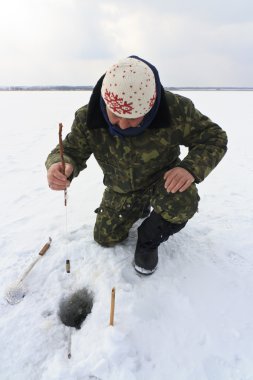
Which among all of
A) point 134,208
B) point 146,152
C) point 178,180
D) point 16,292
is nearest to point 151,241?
point 134,208

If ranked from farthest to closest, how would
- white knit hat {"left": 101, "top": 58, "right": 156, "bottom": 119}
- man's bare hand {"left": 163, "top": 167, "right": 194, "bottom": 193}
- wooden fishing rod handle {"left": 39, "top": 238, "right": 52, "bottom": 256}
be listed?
1. wooden fishing rod handle {"left": 39, "top": 238, "right": 52, "bottom": 256}
2. man's bare hand {"left": 163, "top": 167, "right": 194, "bottom": 193}
3. white knit hat {"left": 101, "top": 58, "right": 156, "bottom": 119}

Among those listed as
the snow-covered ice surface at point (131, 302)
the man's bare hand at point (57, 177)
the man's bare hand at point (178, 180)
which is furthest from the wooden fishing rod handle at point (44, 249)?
the man's bare hand at point (178, 180)

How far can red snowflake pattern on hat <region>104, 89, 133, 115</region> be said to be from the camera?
1.97 meters

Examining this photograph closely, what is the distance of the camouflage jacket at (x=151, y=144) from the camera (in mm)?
2395

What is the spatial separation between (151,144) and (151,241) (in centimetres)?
79

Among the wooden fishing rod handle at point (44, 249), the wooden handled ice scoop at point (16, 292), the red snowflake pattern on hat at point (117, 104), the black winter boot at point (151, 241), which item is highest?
the red snowflake pattern on hat at point (117, 104)

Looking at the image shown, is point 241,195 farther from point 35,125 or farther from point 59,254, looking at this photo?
point 35,125

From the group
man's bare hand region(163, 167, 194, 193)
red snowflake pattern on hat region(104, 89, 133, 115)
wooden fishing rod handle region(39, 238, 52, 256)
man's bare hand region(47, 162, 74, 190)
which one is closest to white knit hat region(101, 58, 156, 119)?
red snowflake pattern on hat region(104, 89, 133, 115)

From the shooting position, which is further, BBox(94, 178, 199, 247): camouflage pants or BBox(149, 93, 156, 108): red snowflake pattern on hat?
BBox(94, 178, 199, 247): camouflage pants

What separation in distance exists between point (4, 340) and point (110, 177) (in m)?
1.52

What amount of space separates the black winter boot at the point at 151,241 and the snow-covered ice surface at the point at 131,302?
3.7 inches

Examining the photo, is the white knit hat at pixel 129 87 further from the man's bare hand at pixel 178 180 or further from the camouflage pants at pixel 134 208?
the camouflage pants at pixel 134 208

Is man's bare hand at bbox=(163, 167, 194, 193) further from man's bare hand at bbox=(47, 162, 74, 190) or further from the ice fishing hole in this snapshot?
the ice fishing hole

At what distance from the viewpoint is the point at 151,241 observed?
8.50 ft
